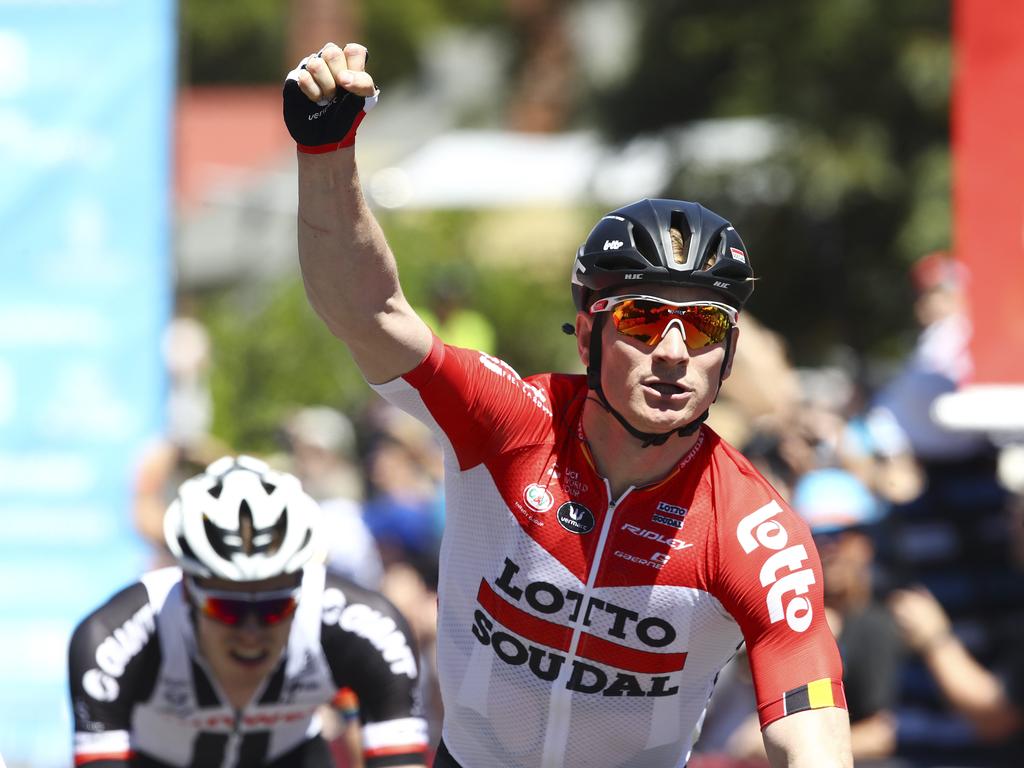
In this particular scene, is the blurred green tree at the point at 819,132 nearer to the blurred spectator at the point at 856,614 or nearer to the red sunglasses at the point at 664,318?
the blurred spectator at the point at 856,614

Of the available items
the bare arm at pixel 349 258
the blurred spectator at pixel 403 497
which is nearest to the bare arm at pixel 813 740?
the bare arm at pixel 349 258

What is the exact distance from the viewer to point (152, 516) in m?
8.59

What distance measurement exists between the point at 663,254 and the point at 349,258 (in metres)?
0.73

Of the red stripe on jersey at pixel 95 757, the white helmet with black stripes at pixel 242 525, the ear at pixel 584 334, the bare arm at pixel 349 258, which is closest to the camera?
the bare arm at pixel 349 258

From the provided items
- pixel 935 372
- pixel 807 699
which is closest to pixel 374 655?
pixel 807 699

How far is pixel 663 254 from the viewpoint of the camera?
373 cm

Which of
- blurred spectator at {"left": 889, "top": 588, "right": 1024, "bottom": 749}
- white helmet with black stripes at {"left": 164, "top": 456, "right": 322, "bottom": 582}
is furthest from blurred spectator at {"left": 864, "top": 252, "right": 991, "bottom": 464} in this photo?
white helmet with black stripes at {"left": 164, "top": 456, "right": 322, "bottom": 582}

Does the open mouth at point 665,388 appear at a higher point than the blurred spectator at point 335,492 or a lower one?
higher

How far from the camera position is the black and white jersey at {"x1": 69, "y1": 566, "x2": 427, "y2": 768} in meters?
4.71

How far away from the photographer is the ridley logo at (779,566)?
11.8ft

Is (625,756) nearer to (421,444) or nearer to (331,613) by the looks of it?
(331,613)

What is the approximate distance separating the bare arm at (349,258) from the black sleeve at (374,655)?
1.43 meters

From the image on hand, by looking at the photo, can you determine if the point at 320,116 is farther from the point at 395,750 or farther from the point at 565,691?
the point at 395,750

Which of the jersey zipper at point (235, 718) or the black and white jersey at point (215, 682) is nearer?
the black and white jersey at point (215, 682)
